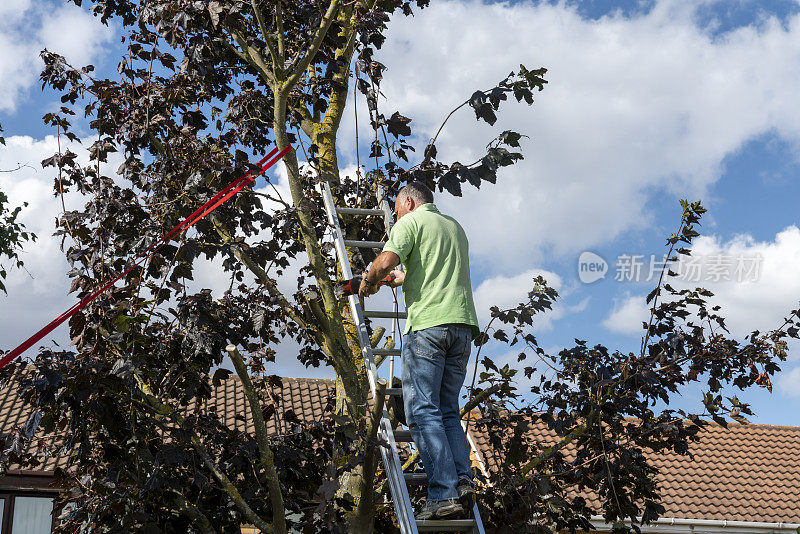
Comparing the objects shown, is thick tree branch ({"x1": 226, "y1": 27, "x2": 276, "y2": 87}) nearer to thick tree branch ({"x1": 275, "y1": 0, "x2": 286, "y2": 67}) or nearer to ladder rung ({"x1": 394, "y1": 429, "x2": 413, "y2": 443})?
thick tree branch ({"x1": 275, "y1": 0, "x2": 286, "y2": 67})

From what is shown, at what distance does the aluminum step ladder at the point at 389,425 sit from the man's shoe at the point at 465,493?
0.16 meters

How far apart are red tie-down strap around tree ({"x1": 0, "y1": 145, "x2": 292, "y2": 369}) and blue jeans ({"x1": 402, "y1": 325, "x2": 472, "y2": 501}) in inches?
72.0

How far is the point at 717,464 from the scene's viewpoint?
51.6 ft

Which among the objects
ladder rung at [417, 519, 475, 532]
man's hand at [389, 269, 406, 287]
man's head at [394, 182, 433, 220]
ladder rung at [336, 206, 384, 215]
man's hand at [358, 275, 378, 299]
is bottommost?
ladder rung at [417, 519, 475, 532]

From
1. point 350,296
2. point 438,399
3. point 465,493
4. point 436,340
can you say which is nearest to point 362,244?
point 350,296

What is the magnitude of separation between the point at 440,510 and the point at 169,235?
2.61 m

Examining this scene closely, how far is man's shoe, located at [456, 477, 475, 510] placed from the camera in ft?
13.8

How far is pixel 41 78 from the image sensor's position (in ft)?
19.8

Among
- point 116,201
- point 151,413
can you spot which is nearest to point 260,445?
point 151,413

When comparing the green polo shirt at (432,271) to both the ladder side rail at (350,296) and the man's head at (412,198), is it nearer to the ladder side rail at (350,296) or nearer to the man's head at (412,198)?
the man's head at (412,198)

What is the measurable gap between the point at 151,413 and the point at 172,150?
197cm

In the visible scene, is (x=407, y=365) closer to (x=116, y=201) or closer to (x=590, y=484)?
(x=590, y=484)

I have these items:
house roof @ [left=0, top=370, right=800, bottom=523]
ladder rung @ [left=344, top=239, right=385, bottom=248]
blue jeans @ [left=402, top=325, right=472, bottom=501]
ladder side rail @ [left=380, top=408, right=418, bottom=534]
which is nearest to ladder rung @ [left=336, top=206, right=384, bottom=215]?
ladder rung @ [left=344, top=239, right=385, bottom=248]

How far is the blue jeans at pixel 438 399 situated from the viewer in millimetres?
4273
